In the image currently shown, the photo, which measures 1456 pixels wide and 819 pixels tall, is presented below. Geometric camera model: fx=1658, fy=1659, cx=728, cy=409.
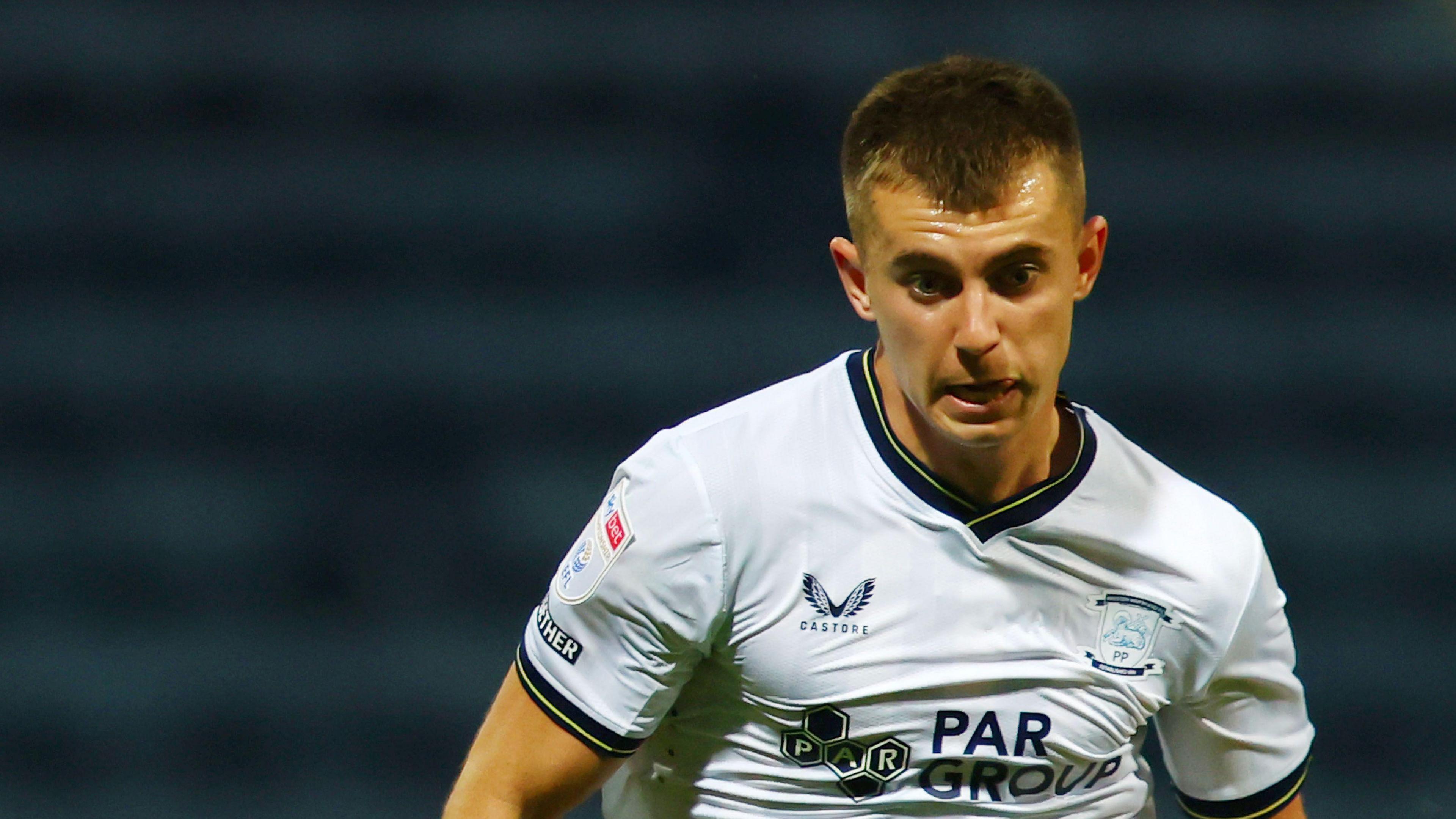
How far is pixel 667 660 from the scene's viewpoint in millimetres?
1530

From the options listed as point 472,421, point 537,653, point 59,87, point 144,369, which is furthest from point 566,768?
point 59,87

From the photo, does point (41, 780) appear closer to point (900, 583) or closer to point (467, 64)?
point (467, 64)

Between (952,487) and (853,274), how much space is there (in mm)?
222

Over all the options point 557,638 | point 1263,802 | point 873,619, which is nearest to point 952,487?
point 873,619

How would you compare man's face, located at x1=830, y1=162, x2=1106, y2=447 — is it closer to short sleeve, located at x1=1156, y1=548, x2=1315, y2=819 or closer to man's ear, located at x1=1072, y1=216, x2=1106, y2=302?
man's ear, located at x1=1072, y1=216, x2=1106, y2=302

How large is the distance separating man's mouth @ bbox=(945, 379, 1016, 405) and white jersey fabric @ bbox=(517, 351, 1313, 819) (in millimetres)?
139

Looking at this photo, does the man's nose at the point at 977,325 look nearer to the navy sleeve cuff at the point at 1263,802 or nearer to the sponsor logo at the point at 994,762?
the sponsor logo at the point at 994,762

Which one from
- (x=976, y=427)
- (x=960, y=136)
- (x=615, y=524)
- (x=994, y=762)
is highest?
(x=960, y=136)

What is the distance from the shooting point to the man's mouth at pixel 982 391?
1431mm

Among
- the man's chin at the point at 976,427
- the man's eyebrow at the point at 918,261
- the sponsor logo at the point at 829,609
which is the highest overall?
the man's eyebrow at the point at 918,261

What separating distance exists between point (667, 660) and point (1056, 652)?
37 cm

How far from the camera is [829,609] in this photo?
153cm

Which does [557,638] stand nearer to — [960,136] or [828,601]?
[828,601]

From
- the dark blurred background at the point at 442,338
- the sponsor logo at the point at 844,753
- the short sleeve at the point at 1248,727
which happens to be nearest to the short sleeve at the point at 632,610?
the sponsor logo at the point at 844,753
